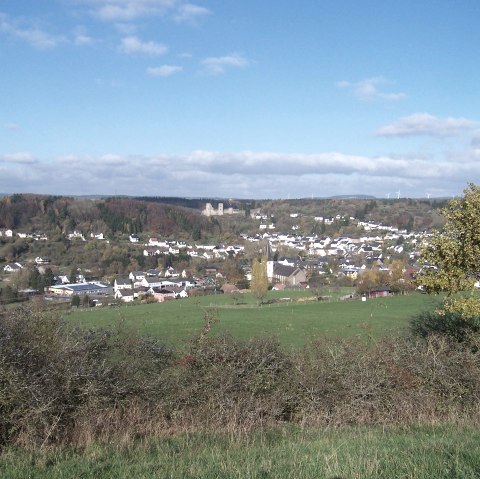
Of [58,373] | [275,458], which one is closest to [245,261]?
[58,373]

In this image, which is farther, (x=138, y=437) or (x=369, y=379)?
(x=369, y=379)

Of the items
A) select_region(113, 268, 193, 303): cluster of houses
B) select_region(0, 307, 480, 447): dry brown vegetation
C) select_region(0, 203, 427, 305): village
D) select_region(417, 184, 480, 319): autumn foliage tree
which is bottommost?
select_region(113, 268, 193, 303): cluster of houses

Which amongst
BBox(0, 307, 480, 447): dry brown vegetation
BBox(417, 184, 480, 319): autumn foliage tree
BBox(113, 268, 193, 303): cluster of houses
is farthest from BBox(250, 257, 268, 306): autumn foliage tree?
BBox(0, 307, 480, 447): dry brown vegetation

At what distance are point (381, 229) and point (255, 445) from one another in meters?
108

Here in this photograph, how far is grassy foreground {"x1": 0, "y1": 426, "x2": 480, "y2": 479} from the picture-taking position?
17.9ft

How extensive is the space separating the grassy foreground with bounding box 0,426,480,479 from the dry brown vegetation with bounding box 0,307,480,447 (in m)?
0.74

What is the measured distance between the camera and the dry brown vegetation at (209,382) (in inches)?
317

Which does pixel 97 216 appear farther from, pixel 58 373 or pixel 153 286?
pixel 58 373

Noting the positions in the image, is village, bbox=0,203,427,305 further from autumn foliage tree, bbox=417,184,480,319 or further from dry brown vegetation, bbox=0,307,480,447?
autumn foliage tree, bbox=417,184,480,319

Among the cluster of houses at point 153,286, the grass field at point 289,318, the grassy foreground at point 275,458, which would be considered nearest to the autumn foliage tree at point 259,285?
the cluster of houses at point 153,286

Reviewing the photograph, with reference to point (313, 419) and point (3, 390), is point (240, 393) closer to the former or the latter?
point (313, 419)

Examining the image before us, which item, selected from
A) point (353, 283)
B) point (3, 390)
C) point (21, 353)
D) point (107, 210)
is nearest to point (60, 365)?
point (21, 353)

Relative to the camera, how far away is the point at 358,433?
815cm

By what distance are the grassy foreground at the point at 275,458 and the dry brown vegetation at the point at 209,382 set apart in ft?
2.44
